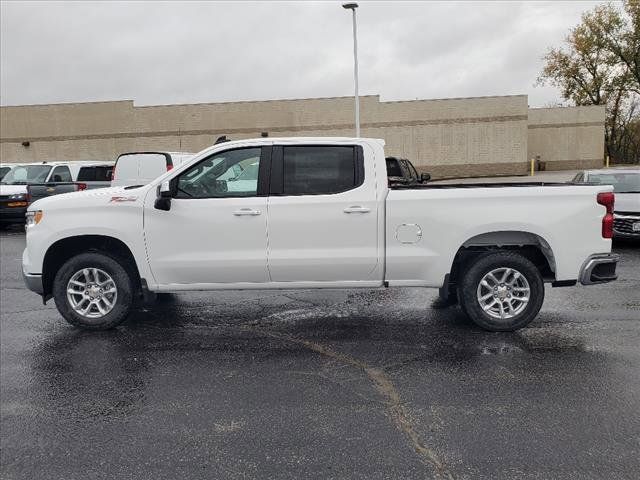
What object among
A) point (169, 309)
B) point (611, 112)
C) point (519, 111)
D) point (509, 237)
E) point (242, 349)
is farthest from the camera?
point (611, 112)

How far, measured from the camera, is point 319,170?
6469 mm

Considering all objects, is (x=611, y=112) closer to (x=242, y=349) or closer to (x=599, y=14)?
(x=599, y=14)

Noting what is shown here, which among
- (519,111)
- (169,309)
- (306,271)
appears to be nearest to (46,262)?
(169,309)

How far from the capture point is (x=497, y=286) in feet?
20.9

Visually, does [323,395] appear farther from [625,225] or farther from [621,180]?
[621,180]

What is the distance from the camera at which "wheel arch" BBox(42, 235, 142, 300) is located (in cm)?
658

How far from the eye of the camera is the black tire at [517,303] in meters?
6.28

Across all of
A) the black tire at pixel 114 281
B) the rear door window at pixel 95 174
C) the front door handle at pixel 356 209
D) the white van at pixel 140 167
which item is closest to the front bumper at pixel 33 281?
the black tire at pixel 114 281

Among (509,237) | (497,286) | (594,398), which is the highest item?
(509,237)

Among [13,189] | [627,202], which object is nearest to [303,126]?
[13,189]

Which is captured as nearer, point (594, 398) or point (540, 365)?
point (594, 398)

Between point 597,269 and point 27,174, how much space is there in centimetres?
1693

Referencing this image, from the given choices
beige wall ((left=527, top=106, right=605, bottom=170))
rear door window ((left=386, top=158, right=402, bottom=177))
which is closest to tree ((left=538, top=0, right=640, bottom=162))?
beige wall ((left=527, top=106, right=605, bottom=170))

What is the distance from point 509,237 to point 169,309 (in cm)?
412
